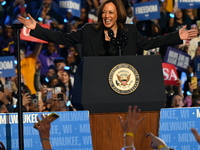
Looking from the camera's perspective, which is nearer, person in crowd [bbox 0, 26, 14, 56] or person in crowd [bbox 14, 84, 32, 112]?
person in crowd [bbox 14, 84, 32, 112]

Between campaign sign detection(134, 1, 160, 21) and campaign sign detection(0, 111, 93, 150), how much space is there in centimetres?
455

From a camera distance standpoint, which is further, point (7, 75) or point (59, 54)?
point (59, 54)

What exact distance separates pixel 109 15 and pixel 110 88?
1.47 feet

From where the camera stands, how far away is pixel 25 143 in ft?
11.4

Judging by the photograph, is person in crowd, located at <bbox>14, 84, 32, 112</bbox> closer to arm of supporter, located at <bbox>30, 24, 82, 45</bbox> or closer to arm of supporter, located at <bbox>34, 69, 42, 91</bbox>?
arm of supporter, located at <bbox>34, 69, 42, 91</bbox>

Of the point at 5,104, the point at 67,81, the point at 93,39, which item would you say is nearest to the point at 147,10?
the point at 67,81

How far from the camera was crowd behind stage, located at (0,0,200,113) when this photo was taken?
720 centimetres

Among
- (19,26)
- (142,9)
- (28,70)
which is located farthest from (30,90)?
(19,26)

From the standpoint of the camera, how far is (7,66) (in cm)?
720

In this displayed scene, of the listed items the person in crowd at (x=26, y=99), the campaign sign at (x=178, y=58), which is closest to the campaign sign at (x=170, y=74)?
the campaign sign at (x=178, y=58)

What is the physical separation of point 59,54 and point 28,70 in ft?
1.84

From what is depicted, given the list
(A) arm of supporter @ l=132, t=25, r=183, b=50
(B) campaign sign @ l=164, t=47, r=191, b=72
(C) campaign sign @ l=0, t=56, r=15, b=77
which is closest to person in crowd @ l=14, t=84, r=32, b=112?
(C) campaign sign @ l=0, t=56, r=15, b=77

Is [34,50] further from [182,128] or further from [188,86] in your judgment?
[182,128]

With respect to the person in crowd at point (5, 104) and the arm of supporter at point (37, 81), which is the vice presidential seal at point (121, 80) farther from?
the arm of supporter at point (37, 81)
